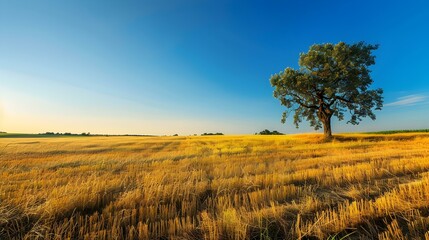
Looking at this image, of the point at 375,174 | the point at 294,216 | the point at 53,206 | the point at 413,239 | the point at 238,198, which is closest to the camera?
the point at 413,239

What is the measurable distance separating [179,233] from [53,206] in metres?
2.84

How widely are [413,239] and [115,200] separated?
5.90m

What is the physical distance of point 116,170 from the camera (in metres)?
10.5

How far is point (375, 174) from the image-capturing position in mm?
7812

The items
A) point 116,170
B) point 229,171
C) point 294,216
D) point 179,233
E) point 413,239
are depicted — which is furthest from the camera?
point 116,170

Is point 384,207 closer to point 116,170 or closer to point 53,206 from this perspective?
point 53,206

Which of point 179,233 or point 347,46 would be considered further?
point 347,46

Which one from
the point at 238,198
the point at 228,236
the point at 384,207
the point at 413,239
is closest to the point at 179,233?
the point at 228,236

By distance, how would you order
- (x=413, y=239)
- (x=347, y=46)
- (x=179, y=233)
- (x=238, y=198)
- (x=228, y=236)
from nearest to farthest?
(x=413, y=239)
(x=228, y=236)
(x=179, y=233)
(x=238, y=198)
(x=347, y=46)

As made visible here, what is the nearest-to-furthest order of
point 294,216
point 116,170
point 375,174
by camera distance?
1. point 294,216
2. point 375,174
3. point 116,170

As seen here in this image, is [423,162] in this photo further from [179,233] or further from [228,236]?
[179,233]

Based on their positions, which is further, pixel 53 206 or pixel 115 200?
pixel 115 200

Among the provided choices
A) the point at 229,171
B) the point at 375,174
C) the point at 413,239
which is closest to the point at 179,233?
the point at 413,239

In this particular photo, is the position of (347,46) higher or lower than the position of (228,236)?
higher
